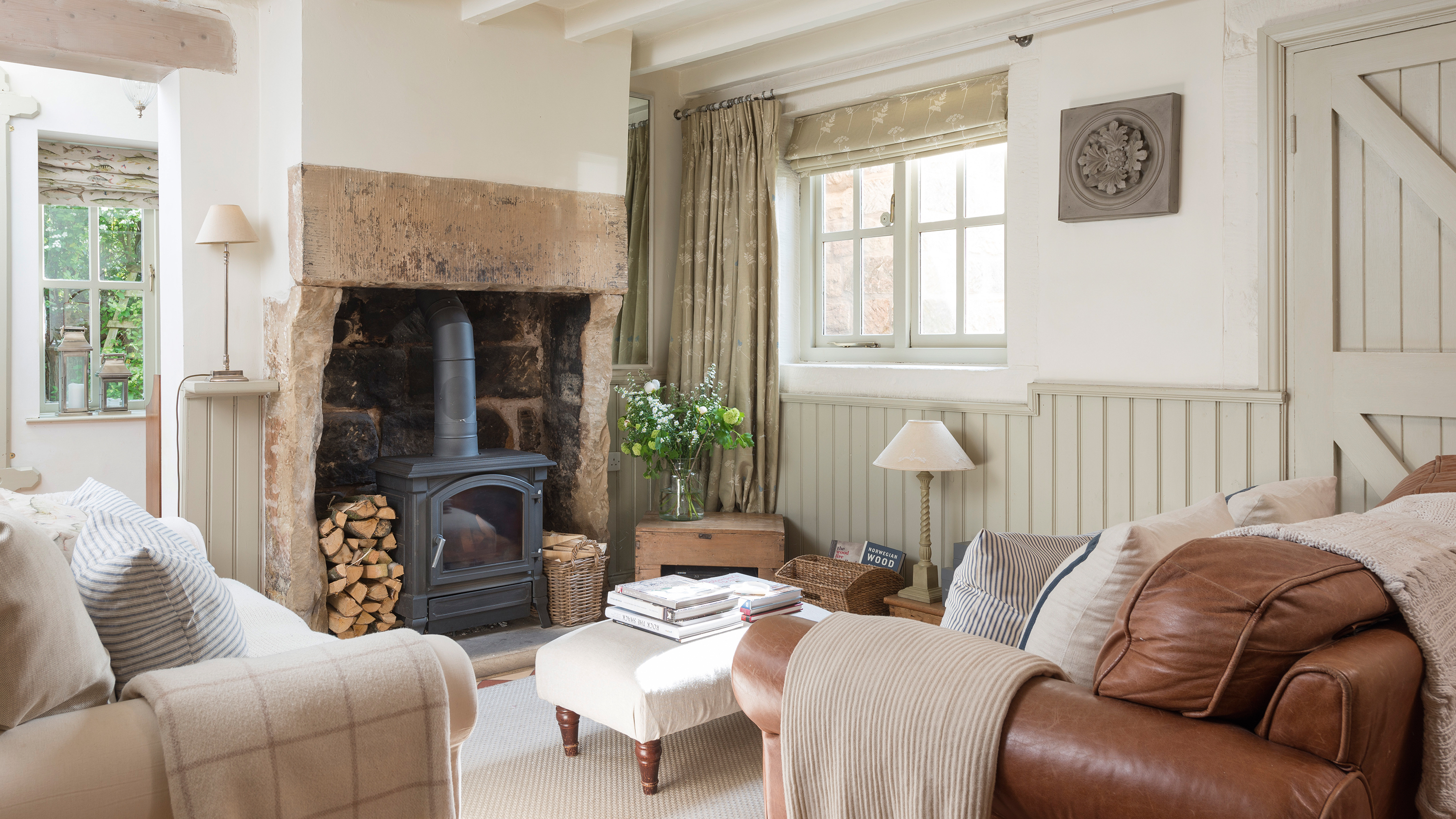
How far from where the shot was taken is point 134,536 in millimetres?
1665

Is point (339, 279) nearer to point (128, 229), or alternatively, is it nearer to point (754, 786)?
point (754, 786)

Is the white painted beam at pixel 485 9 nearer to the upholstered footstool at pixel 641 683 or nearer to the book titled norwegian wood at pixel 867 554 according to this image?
the upholstered footstool at pixel 641 683

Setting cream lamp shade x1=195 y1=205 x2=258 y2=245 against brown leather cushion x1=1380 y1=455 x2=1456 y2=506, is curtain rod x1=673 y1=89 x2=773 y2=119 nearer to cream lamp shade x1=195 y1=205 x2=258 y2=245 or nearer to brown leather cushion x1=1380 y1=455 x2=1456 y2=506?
cream lamp shade x1=195 y1=205 x2=258 y2=245

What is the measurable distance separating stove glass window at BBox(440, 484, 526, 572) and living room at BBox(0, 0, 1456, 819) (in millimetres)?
22

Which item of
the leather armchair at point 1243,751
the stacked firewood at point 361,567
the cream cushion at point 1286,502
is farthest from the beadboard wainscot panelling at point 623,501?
the leather armchair at point 1243,751

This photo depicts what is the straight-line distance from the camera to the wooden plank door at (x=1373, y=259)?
8.60ft

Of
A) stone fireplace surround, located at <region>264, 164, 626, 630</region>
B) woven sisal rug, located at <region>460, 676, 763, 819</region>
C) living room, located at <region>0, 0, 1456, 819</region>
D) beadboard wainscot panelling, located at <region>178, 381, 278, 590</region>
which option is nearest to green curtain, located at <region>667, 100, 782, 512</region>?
living room, located at <region>0, 0, 1456, 819</region>

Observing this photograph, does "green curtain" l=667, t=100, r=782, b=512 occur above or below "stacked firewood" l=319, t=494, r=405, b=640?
above

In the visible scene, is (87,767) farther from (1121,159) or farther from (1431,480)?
Result: (1121,159)

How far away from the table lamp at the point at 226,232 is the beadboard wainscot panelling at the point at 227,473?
0.07 metres

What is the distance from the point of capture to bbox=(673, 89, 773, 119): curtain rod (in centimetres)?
434

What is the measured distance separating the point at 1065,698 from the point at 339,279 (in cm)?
280

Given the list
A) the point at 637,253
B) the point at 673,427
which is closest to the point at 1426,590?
the point at 673,427

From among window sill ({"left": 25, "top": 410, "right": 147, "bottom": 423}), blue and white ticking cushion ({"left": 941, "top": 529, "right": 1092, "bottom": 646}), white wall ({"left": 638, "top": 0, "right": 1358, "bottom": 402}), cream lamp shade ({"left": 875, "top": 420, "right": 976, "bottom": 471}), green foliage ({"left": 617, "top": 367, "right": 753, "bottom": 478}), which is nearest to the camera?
blue and white ticking cushion ({"left": 941, "top": 529, "right": 1092, "bottom": 646})
